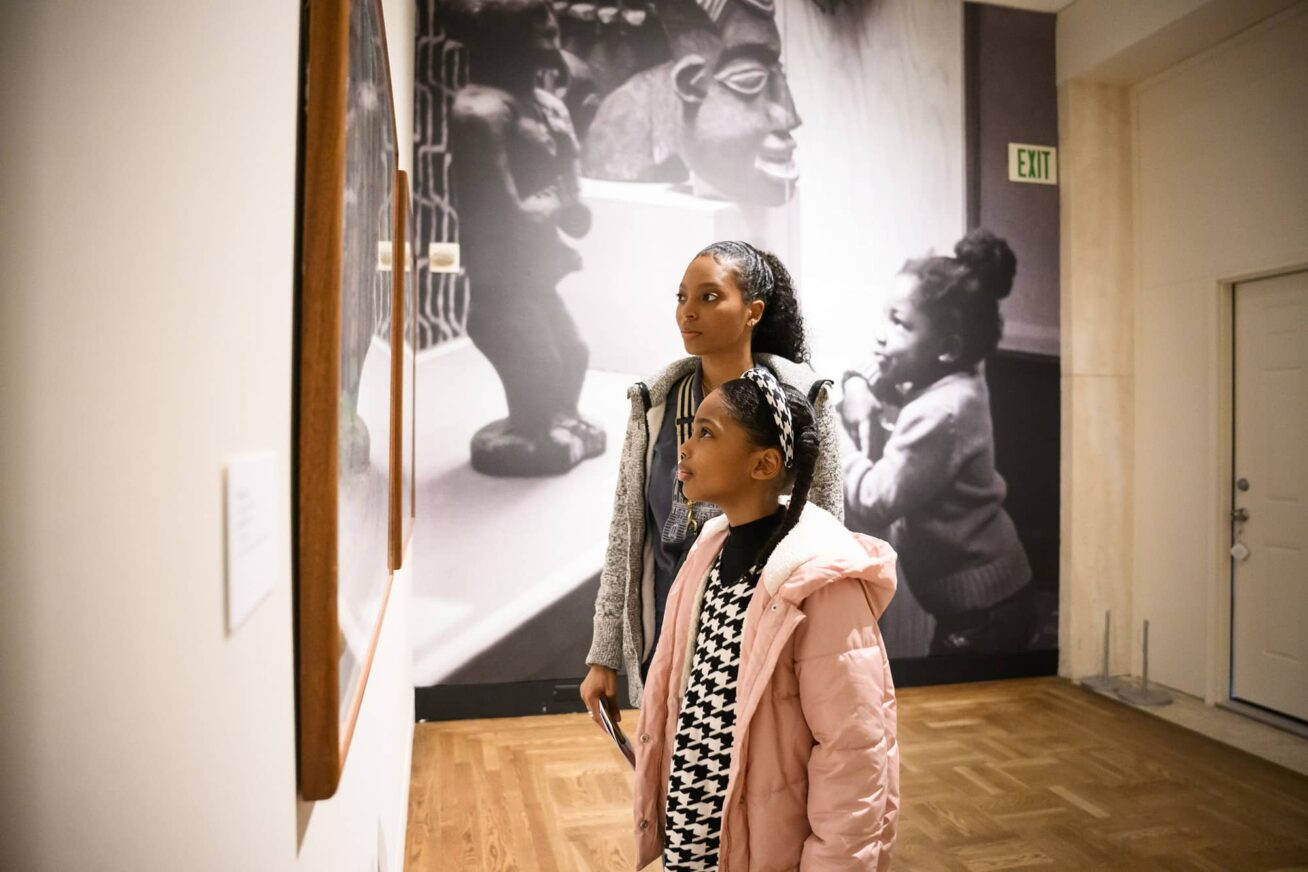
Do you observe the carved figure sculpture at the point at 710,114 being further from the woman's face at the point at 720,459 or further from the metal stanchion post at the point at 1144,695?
A: the metal stanchion post at the point at 1144,695

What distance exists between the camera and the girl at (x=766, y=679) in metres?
1.10

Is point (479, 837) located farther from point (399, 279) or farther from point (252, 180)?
point (252, 180)

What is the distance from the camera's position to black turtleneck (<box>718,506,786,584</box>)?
131 centimetres

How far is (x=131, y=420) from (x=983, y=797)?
3.25 m

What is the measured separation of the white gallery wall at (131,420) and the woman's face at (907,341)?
4.18 metres

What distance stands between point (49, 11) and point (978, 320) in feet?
15.6

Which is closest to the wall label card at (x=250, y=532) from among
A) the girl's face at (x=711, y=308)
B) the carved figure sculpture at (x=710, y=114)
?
the girl's face at (x=711, y=308)

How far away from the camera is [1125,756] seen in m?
3.31

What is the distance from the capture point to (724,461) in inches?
50.8

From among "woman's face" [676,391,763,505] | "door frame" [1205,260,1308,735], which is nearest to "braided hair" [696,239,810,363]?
"woman's face" [676,391,763,505]

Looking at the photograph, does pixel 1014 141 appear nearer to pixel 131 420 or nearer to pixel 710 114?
pixel 710 114

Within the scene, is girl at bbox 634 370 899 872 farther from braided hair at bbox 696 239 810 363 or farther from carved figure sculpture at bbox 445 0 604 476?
carved figure sculpture at bbox 445 0 604 476

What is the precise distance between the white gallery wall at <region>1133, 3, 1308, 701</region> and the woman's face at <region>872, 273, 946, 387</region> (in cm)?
135

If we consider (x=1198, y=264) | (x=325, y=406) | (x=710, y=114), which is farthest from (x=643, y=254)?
(x=325, y=406)
